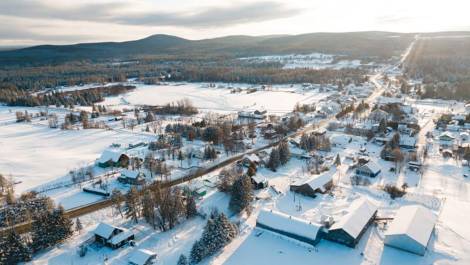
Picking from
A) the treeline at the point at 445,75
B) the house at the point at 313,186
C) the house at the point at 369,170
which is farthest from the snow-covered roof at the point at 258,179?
the treeline at the point at 445,75

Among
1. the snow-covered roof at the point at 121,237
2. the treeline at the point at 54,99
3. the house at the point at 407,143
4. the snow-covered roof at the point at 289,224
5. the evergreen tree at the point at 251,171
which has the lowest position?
the house at the point at 407,143

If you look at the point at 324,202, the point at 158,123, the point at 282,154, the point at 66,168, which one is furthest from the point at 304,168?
the point at 158,123

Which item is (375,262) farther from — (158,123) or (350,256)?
(158,123)

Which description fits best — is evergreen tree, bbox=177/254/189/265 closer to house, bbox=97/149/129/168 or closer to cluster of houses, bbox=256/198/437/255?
cluster of houses, bbox=256/198/437/255

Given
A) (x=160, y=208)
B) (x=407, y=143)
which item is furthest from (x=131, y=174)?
(x=407, y=143)

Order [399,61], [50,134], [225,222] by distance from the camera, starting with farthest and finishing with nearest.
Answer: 1. [399,61]
2. [50,134]
3. [225,222]

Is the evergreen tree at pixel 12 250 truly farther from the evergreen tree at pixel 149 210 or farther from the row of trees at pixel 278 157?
the row of trees at pixel 278 157
